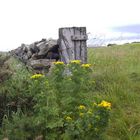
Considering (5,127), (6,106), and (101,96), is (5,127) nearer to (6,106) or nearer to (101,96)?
(6,106)

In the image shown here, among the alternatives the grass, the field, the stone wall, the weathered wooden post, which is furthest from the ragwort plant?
the stone wall

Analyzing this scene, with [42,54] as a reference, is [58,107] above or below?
below

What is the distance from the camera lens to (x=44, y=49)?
10133 mm

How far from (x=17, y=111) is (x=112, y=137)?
1.46m

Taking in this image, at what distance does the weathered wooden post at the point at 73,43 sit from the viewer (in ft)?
29.8

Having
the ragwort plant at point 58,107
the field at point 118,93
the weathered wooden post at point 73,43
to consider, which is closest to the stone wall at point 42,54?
the field at point 118,93

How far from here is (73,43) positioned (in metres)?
9.15

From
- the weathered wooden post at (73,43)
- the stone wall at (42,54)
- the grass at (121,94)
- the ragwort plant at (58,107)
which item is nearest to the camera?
the ragwort plant at (58,107)

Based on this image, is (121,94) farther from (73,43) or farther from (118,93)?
(73,43)

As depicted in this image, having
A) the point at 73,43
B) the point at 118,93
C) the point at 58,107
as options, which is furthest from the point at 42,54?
the point at 58,107

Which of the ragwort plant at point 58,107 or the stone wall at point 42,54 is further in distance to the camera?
the stone wall at point 42,54

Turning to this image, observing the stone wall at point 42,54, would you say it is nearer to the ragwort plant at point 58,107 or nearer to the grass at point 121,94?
the grass at point 121,94

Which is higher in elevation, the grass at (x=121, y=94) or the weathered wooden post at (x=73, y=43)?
the weathered wooden post at (x=73, y=43)

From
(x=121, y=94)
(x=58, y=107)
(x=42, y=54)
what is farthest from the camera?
(x=42, y=54)
